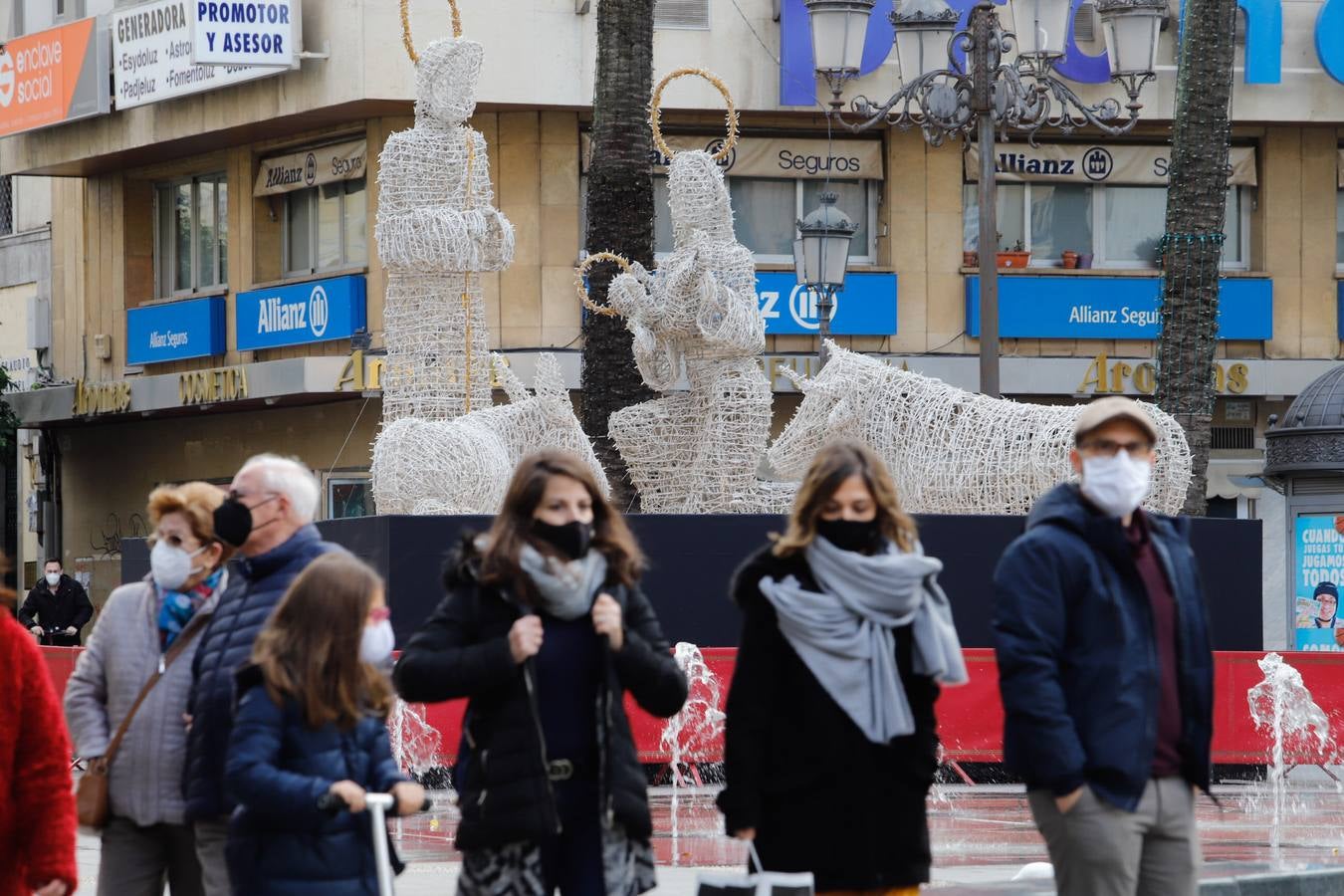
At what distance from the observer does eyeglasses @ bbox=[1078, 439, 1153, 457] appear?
6.03 metres

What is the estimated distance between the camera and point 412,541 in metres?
14.8

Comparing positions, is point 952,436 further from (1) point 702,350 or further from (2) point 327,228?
(2) point 327,228

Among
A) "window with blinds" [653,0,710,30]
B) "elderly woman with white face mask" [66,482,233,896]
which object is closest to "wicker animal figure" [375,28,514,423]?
"elderly woman with white face mask" [66,482,233,896]

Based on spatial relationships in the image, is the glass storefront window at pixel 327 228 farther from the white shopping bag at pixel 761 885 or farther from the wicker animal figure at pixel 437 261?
the white shopping bag at pixel 761 885

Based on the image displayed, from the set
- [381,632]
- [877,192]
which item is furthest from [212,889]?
[877,192]

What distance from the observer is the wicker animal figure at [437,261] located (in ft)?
51.3

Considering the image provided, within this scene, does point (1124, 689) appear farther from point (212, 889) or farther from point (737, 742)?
point (212, 889)

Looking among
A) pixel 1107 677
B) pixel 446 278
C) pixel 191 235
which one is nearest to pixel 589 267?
pixel 446 278

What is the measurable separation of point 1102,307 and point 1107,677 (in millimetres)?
23122

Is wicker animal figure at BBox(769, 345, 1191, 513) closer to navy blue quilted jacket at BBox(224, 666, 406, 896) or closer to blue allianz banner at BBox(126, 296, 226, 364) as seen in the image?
navy blue quilted jacket at BBox(224, 666, 406, 896)

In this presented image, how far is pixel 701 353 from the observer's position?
15.3 m

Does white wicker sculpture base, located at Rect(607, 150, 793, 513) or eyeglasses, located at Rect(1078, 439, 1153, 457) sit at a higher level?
white wicker sculpture base, located at Rect(607, 150, 793, 513)

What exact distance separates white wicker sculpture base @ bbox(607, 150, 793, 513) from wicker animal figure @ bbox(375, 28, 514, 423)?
3.38ft

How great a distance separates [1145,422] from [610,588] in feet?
4.83
